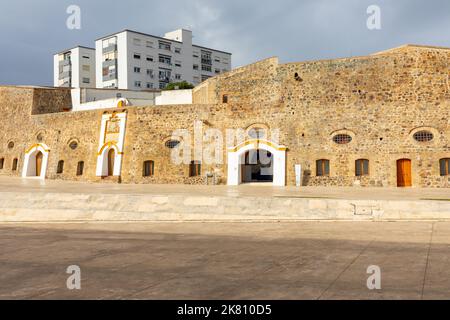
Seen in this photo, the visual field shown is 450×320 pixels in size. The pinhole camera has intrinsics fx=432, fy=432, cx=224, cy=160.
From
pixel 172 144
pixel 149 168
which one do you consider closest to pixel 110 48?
pixel 149 168

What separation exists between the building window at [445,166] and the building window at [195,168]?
1378 cm

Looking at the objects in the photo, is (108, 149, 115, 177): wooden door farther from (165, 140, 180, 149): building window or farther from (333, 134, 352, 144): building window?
(333, 134, 352, 144): building window

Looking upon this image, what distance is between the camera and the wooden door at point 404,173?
918 inches

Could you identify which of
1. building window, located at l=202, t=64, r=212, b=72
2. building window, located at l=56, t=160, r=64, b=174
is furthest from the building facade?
building window, located at l=202, t=64, r=212, b=72

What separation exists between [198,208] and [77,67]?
62.2 metres

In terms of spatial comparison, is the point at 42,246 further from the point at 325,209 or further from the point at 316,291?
the point at 325,209

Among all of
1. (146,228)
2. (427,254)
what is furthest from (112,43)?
(427,254)

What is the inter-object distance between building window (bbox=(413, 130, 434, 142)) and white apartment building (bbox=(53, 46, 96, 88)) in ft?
188

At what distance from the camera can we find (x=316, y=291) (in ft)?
17.9

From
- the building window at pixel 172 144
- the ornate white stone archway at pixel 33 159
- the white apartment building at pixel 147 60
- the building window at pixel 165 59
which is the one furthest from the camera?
the building window at pixel 165 59

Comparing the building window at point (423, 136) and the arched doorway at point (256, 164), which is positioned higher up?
the building window at point (423, 136)

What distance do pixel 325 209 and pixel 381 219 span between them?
68.3 inches

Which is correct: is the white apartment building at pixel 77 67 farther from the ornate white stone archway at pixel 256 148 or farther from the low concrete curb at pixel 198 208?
the low concrete curb at pixel 198 208

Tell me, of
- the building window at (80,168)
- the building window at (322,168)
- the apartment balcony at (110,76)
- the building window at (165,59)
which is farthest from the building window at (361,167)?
the building window at (165,59)
